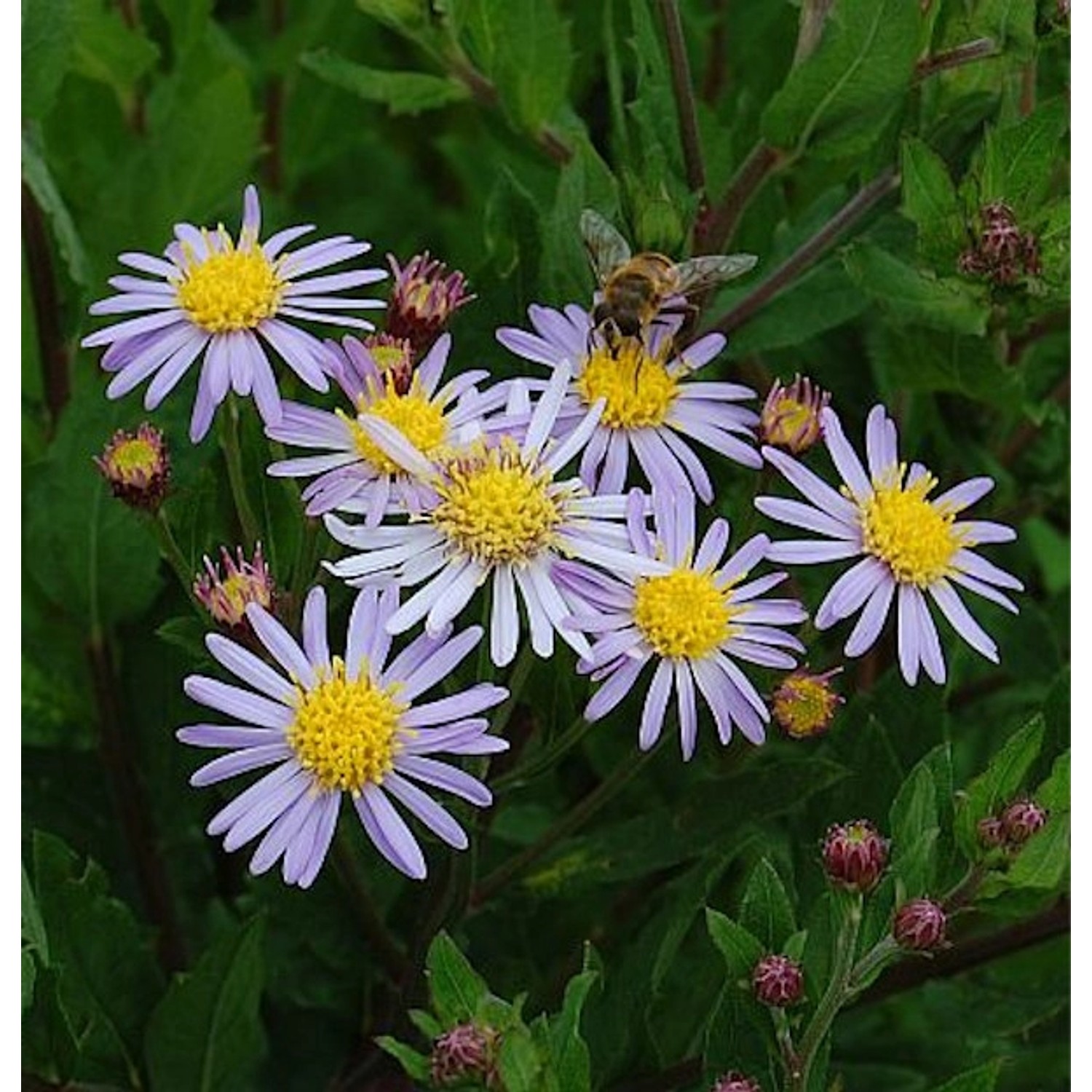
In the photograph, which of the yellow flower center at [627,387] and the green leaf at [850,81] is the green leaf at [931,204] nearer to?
the green leaf at [850,81]

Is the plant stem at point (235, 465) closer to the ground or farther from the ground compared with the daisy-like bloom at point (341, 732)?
farther from the ground

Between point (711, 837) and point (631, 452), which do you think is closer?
point (631, 452)

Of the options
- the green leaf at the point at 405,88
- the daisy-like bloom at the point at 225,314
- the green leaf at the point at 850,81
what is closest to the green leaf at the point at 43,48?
the green leaf at the point at 405,88

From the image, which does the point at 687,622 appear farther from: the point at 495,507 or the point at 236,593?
the point at 236,593

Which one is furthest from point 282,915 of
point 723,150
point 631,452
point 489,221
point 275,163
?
point 275,163

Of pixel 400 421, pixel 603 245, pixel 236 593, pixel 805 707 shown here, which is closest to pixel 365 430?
pixel 400 421

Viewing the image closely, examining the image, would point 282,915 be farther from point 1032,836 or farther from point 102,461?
point 1032,836

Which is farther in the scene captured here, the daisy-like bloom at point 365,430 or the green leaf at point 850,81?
the green leaf at point 850,81
